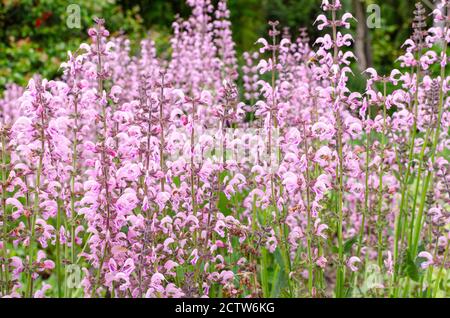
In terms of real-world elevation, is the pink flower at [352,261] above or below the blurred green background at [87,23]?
below

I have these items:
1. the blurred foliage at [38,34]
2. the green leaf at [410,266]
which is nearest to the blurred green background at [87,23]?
the blurred foliage at [38,34]

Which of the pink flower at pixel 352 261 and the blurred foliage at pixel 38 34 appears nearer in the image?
the pink flower at pixel 352 261

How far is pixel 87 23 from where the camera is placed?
11320 millimetres

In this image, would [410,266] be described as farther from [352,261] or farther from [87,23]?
[87,23]

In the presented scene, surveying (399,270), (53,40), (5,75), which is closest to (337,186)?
(399,270)

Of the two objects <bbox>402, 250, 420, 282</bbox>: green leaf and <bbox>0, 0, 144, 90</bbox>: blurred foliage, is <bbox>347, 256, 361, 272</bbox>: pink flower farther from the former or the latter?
<bbox>0, 0, 144, 90</bbox>: blurred foliage

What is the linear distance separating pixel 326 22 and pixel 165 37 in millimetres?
9420

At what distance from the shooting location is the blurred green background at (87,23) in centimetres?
1061

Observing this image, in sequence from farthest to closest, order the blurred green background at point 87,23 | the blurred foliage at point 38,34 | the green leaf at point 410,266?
the blurred green background at point 87,23 < the blurred foliage at point 38,34 < the green leaf at point 410,266

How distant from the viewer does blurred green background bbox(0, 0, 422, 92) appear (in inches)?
418

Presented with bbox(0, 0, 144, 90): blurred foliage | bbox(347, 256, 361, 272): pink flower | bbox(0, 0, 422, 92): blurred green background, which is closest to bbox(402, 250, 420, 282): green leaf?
bbox(347, 256, 361, 272): pink flower

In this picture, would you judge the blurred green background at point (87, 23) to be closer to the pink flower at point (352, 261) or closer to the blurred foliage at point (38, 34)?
the blurred foliage at point (38, 34)

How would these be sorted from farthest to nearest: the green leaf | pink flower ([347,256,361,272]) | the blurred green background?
1. the blurred green background
2. the green leaf
3. pink flower ([347,256,361,272])

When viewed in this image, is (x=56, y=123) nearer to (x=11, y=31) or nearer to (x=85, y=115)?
(x=85, y=115)
